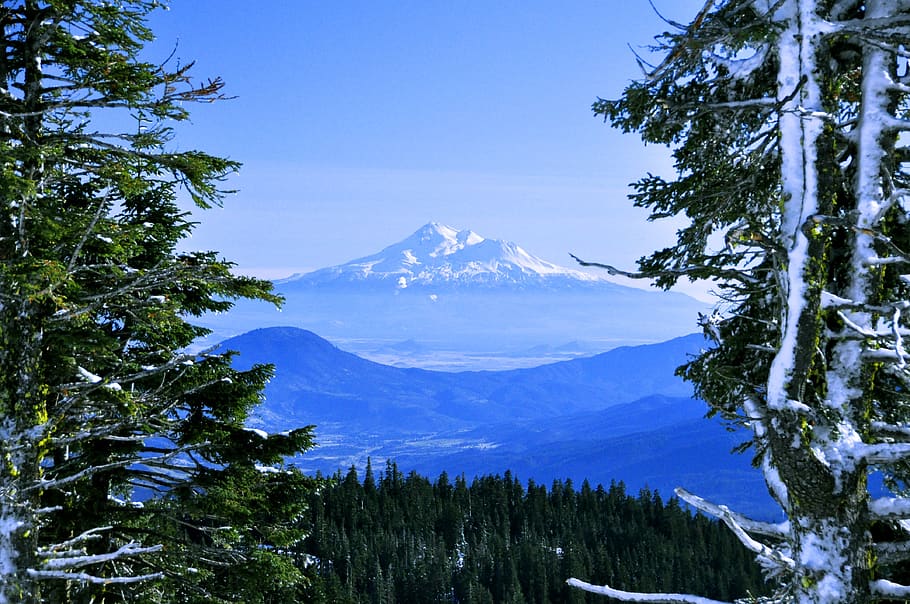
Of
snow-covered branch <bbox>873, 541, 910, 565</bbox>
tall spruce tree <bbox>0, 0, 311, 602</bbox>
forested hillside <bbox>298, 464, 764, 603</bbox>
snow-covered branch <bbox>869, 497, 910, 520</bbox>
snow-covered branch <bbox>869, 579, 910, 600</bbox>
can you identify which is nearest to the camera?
snow-covered branch <bbox>869, 579, 910, 600</bbox>

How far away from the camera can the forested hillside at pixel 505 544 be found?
10694 cm

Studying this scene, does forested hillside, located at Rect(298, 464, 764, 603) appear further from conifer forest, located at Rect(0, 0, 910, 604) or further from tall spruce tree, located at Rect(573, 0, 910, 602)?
tall spruce tree, located at Rect(573, 0, 910, 602)

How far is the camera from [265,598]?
14.2m

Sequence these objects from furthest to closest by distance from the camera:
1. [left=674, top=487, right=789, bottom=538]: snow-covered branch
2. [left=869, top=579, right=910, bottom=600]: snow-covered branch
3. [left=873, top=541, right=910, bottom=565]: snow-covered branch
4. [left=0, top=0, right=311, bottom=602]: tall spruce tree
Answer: [left=0, top=0, right=311, bottom=602]: tall spruce tree < [left=674, top=487, right=789, bottom=538]: snow-covered branch < [left=873, top=541, right=910, bottom=565]: snow-covered branch < [left=869, top=579, right=910, bottom=600]: snow-covered branch

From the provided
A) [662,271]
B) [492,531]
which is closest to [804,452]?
[662,271]

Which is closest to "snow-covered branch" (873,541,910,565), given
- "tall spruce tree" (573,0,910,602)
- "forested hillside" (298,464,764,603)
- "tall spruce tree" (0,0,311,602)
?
"tall spruce tree" (573,0,910,602)

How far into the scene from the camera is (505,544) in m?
122

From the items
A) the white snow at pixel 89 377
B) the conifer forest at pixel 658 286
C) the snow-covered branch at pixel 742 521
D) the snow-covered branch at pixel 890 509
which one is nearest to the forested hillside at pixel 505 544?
the conifer forest at pixel 658 286

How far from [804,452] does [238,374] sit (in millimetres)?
12080

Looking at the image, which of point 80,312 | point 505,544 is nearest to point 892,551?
point 80,312

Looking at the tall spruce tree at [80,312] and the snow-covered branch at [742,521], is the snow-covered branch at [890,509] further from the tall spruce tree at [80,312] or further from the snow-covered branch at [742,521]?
the tall spruce tree at [80,312]

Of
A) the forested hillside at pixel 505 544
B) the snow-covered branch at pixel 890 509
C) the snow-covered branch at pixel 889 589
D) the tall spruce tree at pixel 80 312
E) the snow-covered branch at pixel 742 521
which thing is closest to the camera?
the snow-covered branch at pixel 889 589

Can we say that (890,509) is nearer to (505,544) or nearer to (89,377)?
(89,377)

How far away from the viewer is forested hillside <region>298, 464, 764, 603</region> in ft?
351
